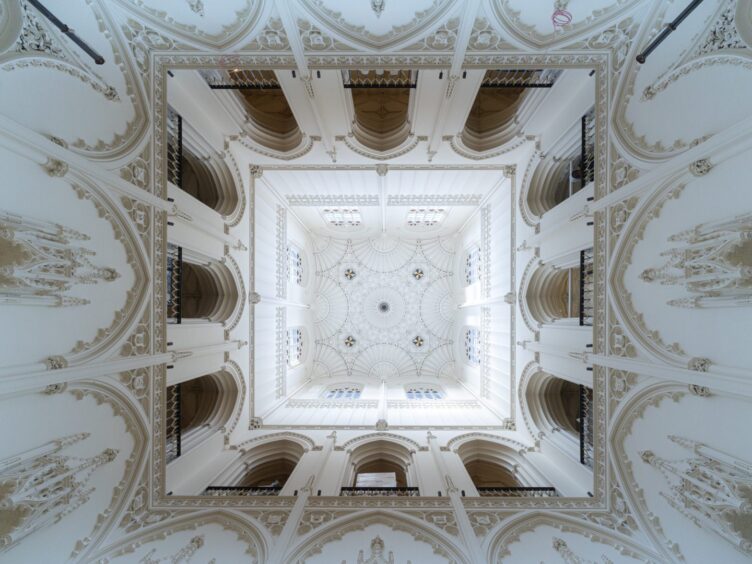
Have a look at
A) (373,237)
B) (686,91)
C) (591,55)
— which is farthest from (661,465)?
(373,237)

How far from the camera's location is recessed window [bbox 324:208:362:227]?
53.5 feet

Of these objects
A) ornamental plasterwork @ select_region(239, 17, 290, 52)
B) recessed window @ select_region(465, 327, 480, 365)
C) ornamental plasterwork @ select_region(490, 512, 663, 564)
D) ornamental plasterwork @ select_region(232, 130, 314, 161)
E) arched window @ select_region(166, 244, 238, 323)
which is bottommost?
ornamental plasterwork @ select_region(490, 512, 663, 564)

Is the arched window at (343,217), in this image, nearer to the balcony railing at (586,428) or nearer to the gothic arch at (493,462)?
the gothic arch at (493,462)

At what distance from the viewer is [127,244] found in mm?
6758

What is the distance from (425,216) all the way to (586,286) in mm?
9301

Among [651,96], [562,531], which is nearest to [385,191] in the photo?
[651,96]

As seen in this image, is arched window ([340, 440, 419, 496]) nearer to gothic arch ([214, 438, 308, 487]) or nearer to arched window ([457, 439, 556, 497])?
gothic arch ([214, 438, 308, 487])

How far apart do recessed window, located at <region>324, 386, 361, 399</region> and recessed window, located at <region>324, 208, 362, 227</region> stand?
28.5 ft

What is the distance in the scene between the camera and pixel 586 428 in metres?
8.45

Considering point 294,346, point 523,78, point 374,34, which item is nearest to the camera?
point 374,34

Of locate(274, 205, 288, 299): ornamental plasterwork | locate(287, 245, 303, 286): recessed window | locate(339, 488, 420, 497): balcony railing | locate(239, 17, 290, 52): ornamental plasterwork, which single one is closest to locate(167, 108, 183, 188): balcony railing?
locate(239, 17, 290, 52): ornamental plasterwork

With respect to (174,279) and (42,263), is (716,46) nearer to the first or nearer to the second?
(42,263)

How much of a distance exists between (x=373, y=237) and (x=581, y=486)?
14479mm

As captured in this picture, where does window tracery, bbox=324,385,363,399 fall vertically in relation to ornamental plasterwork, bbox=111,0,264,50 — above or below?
below
